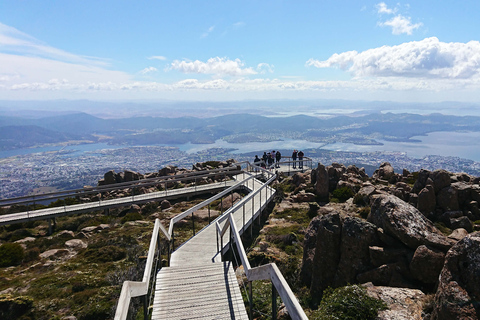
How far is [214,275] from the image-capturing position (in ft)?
24.4

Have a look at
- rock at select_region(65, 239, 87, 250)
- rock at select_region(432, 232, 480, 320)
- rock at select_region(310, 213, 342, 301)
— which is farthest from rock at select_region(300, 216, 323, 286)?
rock at select_region(65, 239, 87, 250)

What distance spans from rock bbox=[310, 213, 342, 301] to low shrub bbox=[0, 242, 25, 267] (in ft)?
41.8

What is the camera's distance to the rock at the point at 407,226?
7.98 m

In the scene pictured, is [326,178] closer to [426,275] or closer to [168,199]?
[168,199]

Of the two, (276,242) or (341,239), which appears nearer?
(341,239)

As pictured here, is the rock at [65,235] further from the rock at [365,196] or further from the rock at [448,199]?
the rock at [448,199]

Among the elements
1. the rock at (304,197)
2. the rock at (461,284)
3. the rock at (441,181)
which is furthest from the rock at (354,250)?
the rock at (304,197)

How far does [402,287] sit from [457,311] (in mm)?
2453

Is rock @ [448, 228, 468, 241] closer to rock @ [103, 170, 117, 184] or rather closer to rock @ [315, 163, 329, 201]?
rock @ [315, 163, 329, 201]

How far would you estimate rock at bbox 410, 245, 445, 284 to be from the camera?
730 centimetres

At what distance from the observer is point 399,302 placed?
253 inches

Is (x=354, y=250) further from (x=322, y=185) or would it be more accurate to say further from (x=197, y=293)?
(x=322, y=185)

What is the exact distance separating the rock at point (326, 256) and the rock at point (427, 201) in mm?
6507

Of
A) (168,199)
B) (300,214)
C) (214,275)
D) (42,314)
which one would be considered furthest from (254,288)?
(168,199)
